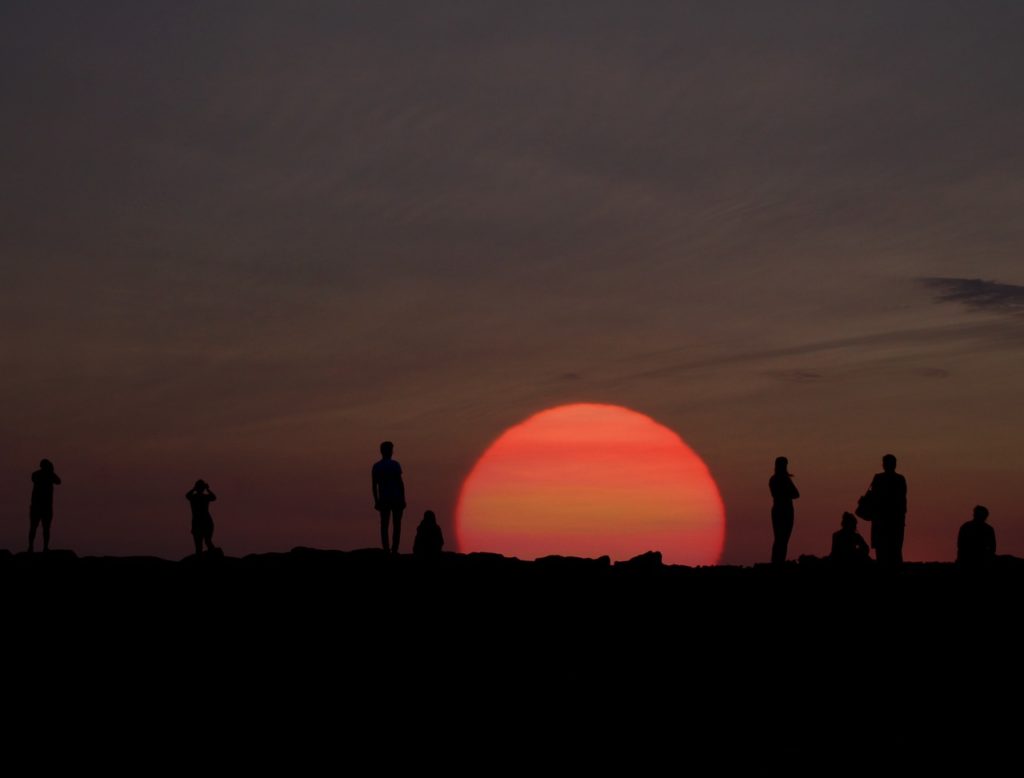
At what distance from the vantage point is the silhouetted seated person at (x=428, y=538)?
31.8 m

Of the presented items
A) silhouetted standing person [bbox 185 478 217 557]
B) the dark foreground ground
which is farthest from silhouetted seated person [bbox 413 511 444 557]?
silhouetted standing person [bbox 185 478 217 557]

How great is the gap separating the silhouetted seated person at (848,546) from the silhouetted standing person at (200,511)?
56.8ft

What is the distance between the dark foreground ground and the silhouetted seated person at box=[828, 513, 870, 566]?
345mm

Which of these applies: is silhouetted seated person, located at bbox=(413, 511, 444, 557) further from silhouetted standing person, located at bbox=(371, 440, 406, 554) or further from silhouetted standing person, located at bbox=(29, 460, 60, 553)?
silhouetted standing person, located at bbox=(29, 460, 60, 553)

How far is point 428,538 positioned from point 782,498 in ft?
28.6

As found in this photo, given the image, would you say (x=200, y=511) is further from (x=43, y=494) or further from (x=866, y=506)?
(x=866, y=506)

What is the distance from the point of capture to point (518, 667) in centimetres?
2639

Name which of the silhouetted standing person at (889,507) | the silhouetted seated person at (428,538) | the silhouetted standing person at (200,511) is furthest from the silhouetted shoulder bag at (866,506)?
the silhouetted standing person at (200,511)

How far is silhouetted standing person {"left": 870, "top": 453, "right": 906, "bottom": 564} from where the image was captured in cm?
2791

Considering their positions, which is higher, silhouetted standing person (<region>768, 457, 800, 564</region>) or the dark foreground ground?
silhouetted standing person (<region>768, 457, 800, 564</region>)

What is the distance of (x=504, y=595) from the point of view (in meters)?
30.2

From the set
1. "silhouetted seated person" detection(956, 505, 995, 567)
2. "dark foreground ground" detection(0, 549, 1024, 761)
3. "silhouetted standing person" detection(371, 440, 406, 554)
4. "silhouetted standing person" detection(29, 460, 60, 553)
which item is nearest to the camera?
"dark foreground ground" detection(0, 549, 1024, 761)

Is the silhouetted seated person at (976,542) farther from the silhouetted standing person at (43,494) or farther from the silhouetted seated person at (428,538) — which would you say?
the silhouetted standing person at (43,494)

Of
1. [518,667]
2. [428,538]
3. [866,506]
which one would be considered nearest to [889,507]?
[866,506]
